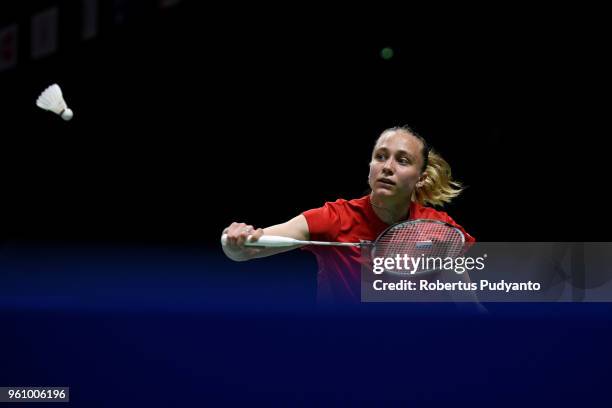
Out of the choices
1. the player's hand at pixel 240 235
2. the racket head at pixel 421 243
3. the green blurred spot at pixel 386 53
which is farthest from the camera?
the green blurred spot at pixel 386 53

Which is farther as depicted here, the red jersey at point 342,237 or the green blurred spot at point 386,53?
the green blurred spot at point 386,53

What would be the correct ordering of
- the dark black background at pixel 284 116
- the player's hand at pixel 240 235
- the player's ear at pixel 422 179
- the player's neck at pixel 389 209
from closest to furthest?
the player's hand at pixel 240 235, the player's neck at pixel 389 209, the player's ear at pixel 422 179, the dark black background at pixel 284 116

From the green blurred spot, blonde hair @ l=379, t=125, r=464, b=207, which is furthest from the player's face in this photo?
the green blurred spot

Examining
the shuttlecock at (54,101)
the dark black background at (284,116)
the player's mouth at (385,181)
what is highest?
the dark black background at (284,116)

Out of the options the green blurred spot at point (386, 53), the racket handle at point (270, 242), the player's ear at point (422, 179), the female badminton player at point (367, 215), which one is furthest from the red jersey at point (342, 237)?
the green blurred spot at point (386, 53)

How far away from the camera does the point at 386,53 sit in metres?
4.02

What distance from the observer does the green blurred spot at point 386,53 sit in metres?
4.00

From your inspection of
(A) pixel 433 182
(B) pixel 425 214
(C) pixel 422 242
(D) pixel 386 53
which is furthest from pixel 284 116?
(C) pixel 422 242

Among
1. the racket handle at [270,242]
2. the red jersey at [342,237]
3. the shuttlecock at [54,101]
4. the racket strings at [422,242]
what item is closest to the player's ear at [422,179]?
the red jersey at [342,237]

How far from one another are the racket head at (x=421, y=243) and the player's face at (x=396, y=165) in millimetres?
131

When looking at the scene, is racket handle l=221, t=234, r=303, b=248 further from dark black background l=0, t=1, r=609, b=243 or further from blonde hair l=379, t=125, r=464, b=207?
dark black background l=0, t=1, r=609, b=243

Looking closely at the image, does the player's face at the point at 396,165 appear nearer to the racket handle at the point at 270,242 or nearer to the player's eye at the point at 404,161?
the player's eye at the point at 404,161

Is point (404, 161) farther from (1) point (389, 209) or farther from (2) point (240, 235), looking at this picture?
(2) point (240, 235)

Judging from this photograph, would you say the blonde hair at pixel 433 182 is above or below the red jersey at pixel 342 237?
above
